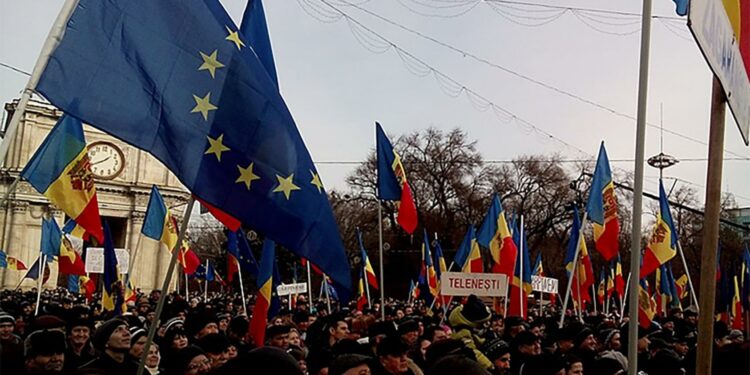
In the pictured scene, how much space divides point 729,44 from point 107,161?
5018 cm

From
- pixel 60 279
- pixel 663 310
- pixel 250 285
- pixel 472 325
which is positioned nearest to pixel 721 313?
pixel 663 310

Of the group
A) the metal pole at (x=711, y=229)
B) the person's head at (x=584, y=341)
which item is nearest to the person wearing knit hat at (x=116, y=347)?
the metal pole at (x=711, y=229)

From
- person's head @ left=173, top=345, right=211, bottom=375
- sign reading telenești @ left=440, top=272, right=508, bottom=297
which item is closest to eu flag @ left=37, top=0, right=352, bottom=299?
person's head @ left=173, top=345, right=211, bottom=375

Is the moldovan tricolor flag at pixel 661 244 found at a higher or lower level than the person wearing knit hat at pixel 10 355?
higher

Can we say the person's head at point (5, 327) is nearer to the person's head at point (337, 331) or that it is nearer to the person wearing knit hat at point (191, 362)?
the person wearing knit hat at point (191, 362)

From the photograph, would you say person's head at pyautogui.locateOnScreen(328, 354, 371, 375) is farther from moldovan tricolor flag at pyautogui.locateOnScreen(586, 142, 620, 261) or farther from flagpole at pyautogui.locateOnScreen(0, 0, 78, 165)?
moldovan tricolor flag at pyautogui.locateOnScreen(586, 142, 620, 261)

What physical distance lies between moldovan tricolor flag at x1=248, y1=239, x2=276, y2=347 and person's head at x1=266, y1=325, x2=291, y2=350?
1.45 ft

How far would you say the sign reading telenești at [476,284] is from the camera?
10.6 meters

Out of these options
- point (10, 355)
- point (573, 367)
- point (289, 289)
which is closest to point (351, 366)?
point (573, 367)

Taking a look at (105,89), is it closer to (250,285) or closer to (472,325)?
(472,325)

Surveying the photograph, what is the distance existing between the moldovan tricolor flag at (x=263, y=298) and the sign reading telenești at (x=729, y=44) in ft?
17.6

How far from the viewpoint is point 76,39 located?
158 inches

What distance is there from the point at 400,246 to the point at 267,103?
46805 millimetres

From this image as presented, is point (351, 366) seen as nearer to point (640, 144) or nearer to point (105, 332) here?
point (640, 144)
